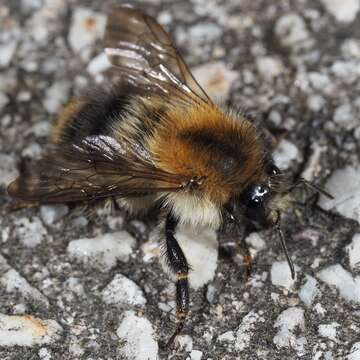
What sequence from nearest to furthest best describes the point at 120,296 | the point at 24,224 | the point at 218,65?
the point at 120,296 < the point at 24,224 < the point at 218,65

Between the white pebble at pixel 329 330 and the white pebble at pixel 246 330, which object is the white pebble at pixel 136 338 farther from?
the white pebble at pixel 329 330

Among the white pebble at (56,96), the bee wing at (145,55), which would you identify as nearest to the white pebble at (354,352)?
the bee wing at (145,55)

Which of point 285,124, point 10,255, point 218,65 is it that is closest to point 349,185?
point 285,124

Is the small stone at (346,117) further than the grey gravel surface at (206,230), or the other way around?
the small stone at (346,117)

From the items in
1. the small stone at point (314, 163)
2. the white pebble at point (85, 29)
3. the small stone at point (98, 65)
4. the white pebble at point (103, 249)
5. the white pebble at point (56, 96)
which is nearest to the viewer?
the white pebble at point (103, 249)

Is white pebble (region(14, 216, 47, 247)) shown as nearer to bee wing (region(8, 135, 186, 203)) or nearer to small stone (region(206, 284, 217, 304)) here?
bee wing (region(8, 135, 186, 203))

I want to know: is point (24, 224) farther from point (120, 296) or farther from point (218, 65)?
point (218, 65)
